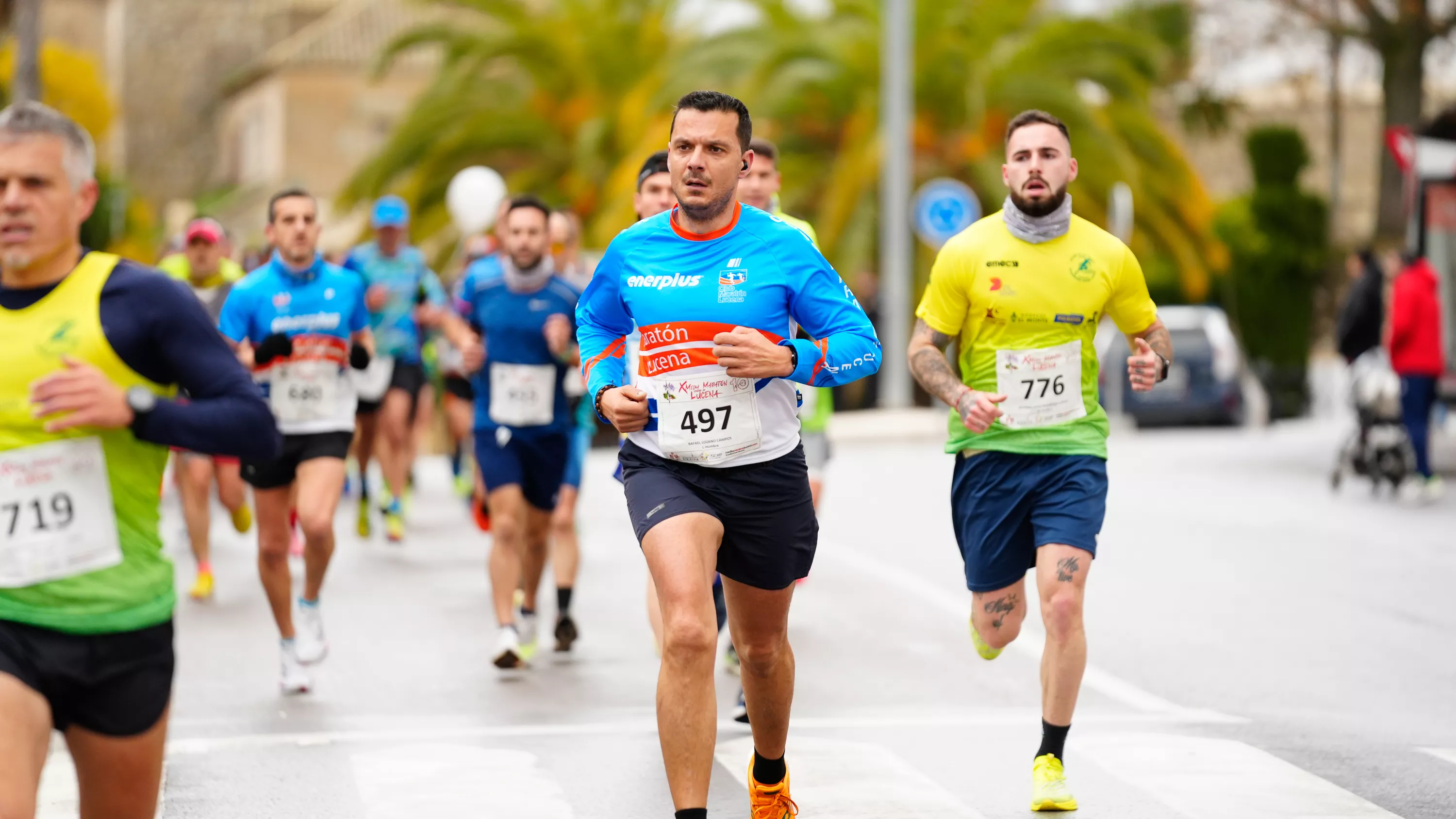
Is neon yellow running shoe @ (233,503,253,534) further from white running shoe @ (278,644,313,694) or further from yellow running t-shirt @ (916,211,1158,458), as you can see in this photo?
yellow running t-shirt @ (916,211,1158,458)

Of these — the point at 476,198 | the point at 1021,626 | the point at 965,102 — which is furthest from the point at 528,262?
the point at 965,102

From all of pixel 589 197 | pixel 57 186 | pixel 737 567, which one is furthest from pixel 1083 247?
pixel 589 197

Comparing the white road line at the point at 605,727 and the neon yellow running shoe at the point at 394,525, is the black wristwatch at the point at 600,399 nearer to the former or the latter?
the white road line at the point at 605,727

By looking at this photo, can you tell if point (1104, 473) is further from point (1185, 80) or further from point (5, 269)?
point (1185, 80)

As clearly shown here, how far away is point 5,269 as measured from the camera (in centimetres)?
448

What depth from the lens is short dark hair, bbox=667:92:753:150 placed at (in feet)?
19.6

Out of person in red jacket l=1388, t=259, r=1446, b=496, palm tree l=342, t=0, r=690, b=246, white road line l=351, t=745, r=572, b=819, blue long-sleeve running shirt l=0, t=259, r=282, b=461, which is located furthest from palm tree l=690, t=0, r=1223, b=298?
blue long-sleeve running shirt l=0, t=259, r=282, b=461

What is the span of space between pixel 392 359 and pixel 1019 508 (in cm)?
892

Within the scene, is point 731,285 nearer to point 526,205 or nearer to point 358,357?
point 358,357

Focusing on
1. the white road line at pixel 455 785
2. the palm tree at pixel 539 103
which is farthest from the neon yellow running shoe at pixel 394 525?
the palm tree at pixel 539 103

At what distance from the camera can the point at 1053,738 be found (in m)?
6.81

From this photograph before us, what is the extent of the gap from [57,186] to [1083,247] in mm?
3768

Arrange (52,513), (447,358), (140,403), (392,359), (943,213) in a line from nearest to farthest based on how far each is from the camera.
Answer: (140,403)
(52,513)
(392,359)
(447,358)
(943,213)

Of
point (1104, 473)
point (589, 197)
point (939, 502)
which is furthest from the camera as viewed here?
point (589, 197)
